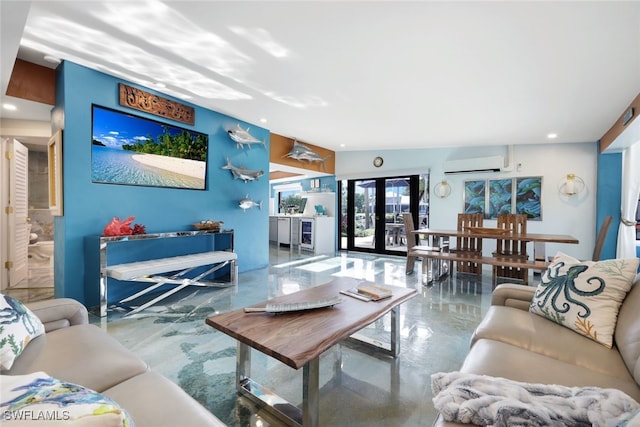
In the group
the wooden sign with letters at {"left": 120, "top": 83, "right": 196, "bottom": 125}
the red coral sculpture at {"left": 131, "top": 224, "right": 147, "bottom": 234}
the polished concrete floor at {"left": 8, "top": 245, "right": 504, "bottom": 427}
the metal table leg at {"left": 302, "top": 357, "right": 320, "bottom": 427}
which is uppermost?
the wooden sign with letters at {"left": 120, "top": 83, "right": 196, "bottom": 125}

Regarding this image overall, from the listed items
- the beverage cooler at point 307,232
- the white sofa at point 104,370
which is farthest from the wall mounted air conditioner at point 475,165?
the white sofa at point 104,370

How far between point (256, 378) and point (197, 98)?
3434 mm

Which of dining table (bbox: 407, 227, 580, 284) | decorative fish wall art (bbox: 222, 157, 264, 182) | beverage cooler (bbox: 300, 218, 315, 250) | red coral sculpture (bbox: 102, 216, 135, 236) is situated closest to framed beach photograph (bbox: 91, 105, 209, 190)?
decorative fish wall art (bbox: 222, 157, 264, 182)

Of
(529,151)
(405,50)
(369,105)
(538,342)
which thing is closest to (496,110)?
(369,105)

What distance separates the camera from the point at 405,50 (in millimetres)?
2396

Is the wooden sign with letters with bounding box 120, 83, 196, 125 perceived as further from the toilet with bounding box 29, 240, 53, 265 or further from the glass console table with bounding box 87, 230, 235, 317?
the toilet with bounding box 29, 240, 53, 265

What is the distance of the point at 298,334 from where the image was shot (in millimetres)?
1432

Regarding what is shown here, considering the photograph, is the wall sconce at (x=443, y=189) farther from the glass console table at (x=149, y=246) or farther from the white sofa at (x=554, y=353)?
the white sofa at (x=554, y=353)

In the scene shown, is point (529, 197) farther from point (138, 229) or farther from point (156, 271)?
point (138, 229)

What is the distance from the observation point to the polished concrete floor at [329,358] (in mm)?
1526

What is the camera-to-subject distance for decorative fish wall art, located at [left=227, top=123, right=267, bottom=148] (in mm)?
4328

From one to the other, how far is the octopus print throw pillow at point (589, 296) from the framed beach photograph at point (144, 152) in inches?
159

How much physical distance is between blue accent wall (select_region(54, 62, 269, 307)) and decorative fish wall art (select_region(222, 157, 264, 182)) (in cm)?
11

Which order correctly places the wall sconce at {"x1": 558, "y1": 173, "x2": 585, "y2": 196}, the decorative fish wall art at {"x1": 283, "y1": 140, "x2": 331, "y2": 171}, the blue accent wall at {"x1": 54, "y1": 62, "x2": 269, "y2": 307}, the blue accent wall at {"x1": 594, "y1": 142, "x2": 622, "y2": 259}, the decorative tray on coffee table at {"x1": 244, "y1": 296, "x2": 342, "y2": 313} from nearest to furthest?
the decorative tray on coffee table at {"x1": 244, "y1": 296, "x2": 342, "y2": 313} < the blue accent wall at {"x1": 54, "y1": 62, "x2": 269, "y2": 307} < the blue accent wall at {"x1": 594, "y1": 142, "x2": 622, "y2": 259} < the wall sconce at {"x1": 558, "y1": 173, "x2": 585, "y2": 196} < the decorative fish wall art at {"x1": 283, "y1": 140, "x2": 331, "y2": 171}
